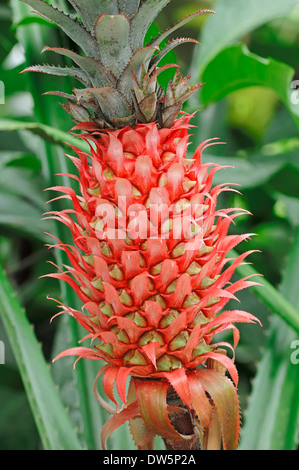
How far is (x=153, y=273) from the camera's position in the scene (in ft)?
1.34

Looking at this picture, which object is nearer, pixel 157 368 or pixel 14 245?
pixel 157 368

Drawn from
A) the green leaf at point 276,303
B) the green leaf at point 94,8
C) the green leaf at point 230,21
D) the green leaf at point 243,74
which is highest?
the green leaf at point 230,21

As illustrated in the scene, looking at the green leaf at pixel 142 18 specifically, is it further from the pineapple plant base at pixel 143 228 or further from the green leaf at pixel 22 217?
the green leaf at pixel 22 217

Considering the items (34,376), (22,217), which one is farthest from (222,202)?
(34,376)

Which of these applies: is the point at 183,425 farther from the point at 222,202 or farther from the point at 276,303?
the point at 222,202

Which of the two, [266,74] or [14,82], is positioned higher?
[14,82]

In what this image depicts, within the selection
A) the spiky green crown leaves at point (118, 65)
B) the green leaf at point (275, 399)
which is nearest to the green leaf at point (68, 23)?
the spiky green crown leaves at point (118, 65)

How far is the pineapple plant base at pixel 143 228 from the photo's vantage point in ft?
1.29

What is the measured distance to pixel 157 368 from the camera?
0.42 m

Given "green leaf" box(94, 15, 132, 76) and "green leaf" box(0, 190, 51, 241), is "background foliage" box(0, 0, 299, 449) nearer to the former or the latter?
"green leaf" box(0, 190, 51, 241)
